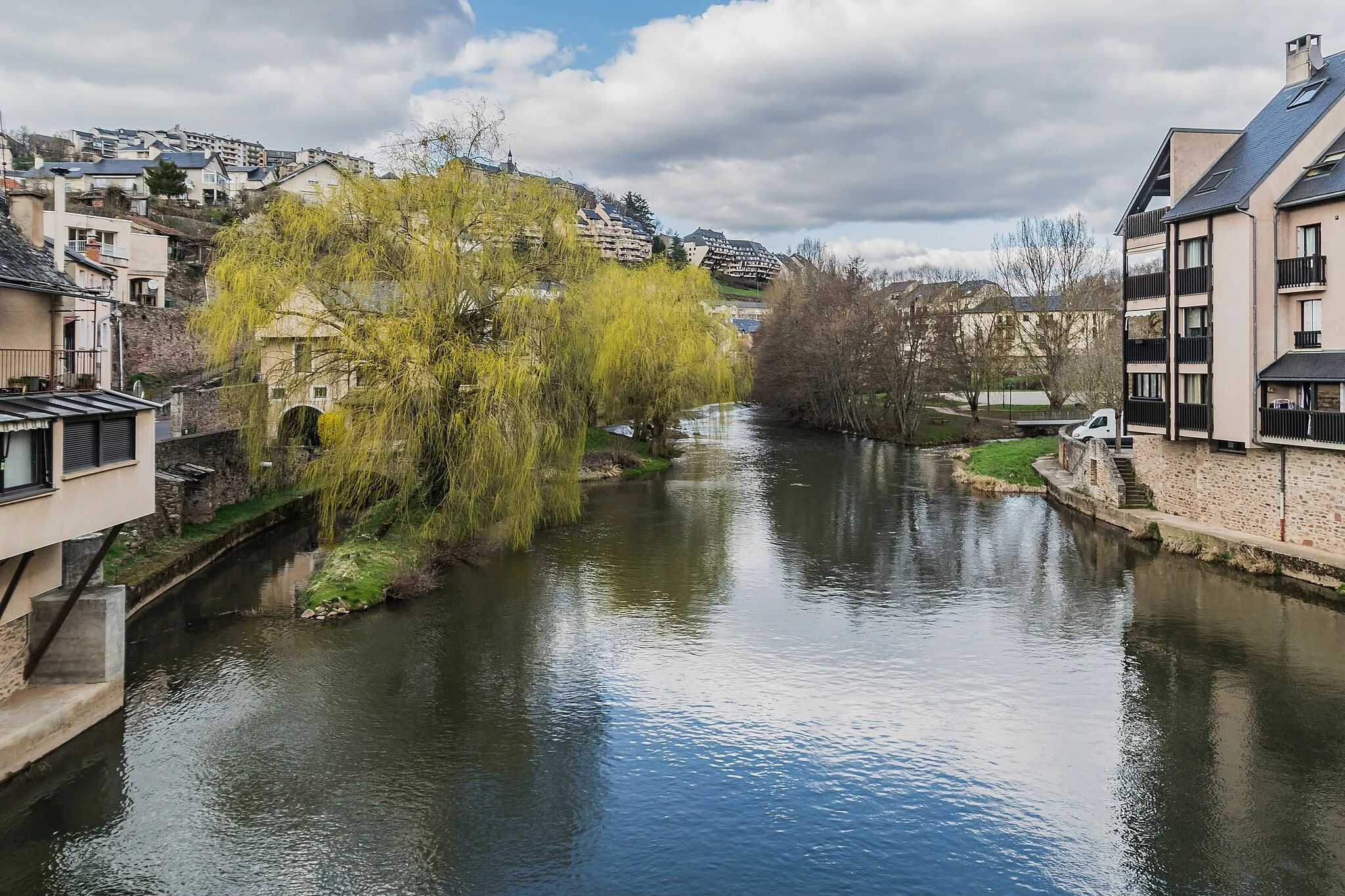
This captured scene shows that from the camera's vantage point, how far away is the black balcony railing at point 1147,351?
82.3ft

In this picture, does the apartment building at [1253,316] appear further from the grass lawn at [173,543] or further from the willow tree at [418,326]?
the grass lawn at [173,543]

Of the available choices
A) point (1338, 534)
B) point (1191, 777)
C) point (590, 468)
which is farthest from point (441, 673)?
point (590, 468)

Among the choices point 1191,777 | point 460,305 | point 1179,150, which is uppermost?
point 1179,150

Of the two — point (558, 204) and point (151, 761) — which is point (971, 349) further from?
point (151, 761)

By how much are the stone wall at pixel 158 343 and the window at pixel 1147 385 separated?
3772 centimetres

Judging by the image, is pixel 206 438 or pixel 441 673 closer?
pixel 441 673

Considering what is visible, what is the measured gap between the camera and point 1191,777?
38.7 ft

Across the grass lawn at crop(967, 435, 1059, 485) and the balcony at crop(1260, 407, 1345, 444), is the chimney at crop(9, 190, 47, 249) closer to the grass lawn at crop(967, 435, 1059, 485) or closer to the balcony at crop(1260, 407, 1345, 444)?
the balcony at crop(1260, 407, 1345, 444)

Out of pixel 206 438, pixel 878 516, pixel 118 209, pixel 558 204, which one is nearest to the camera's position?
pixel 558 204

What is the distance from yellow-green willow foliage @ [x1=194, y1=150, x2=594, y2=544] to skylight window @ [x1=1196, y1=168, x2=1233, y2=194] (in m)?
16.8

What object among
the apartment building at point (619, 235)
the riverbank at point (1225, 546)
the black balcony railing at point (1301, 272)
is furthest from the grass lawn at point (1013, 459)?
the apartment building at point (619, 235)

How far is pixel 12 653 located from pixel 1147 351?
1037 inches

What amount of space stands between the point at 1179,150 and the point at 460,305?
19.2m

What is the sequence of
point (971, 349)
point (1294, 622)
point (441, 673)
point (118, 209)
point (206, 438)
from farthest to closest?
point (118, 209) → point (971, 349) → point (206, 438) → point (1294, 622) → point (441, 673)
